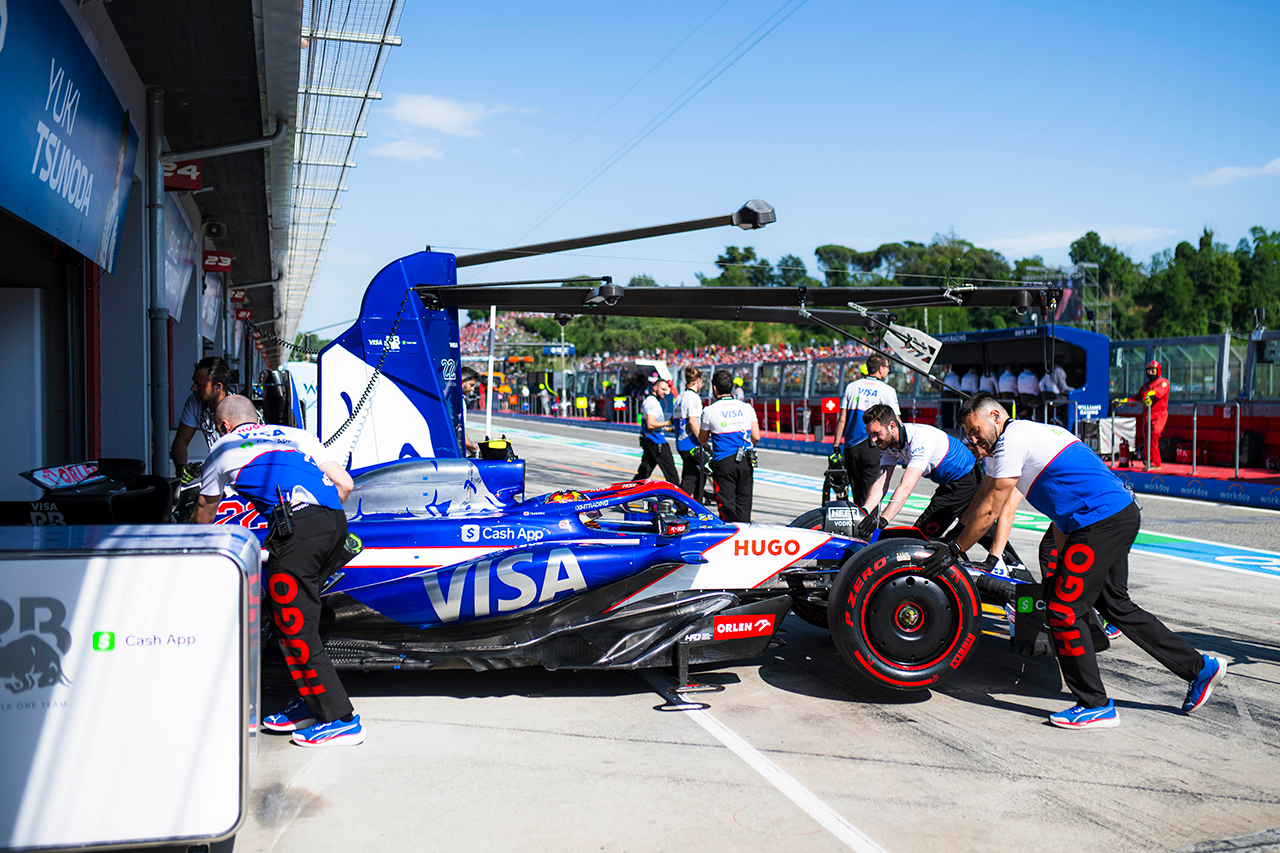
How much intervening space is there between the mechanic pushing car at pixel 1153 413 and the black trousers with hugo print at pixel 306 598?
14230 millimetres

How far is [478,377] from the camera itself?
33.8 feet

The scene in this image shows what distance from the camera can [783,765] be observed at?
151 inches

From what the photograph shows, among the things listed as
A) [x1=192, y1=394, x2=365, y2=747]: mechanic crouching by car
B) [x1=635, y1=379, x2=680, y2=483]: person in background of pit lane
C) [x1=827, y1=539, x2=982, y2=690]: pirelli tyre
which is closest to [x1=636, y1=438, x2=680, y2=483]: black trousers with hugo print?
[x1=635, y1=379, x2=680, y2=483]: person in background of pit lane

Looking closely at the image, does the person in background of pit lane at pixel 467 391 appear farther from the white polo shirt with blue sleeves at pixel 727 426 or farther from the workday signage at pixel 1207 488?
the workday signage at pixel 1207 488

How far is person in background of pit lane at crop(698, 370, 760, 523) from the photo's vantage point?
856 cm

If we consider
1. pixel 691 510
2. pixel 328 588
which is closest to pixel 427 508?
pixel 328 588

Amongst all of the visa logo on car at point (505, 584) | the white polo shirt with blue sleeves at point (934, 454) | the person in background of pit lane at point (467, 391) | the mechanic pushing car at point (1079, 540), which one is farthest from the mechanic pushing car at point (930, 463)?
the person in background of pit lane at point (467, 391)

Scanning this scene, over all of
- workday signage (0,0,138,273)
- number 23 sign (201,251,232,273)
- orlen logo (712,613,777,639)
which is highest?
number 23 sign (201,251,232,273)

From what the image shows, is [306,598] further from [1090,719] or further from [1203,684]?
[1203,684]

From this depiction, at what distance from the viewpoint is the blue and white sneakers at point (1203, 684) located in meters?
4.46

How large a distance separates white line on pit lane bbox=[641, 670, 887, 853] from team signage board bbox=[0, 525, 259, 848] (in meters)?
1.92

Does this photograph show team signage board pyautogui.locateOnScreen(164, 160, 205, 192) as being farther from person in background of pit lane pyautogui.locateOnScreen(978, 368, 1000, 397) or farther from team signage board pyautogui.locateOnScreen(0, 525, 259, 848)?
person in background of pit lane pyautogui.locateOnScreen(978, 368, 1000, 397)

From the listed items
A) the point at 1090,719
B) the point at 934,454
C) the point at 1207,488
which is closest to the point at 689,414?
the point at 934,454

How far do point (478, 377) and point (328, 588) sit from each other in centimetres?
584
